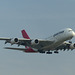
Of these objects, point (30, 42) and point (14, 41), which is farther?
point (30, 42)

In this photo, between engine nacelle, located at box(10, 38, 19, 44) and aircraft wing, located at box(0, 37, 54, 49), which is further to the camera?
aircraft wing, located at box(0, 37, 54, 49)

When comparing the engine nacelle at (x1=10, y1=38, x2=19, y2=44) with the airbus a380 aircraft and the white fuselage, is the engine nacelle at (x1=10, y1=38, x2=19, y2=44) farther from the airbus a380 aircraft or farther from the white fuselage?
the white fuselage

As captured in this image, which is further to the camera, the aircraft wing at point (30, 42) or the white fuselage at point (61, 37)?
the aircraft wing at point (30, 42)

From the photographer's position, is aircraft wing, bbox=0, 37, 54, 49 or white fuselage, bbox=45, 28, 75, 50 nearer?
white fuselage, bbox=45, 28, 75, 50

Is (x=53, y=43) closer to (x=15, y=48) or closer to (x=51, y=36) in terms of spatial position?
(x=51, y=36)

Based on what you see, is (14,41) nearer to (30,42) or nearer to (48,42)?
(30,42)

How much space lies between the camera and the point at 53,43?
326ft

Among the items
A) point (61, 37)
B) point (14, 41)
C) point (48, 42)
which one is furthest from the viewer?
point (48, 42)

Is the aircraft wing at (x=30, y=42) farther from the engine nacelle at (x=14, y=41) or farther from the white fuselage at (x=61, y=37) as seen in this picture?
the white fuselage at (x=61, y=37)

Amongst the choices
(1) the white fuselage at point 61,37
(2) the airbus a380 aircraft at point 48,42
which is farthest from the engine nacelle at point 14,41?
(1) the white fuselage at point 61,37

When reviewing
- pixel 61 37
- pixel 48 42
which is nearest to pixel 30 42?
pixel 48 42

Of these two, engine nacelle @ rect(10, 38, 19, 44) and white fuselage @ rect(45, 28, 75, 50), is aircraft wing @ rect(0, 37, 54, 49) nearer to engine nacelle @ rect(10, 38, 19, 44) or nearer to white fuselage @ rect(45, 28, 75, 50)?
engine nacelle @ rect(10, 38, 19, 44)

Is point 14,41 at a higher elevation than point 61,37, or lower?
lower

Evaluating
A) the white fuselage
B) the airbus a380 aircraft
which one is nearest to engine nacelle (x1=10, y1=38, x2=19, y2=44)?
the airbus a380 aircraft
